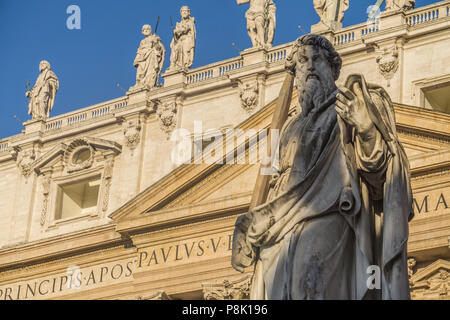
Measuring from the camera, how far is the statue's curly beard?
601 centimetres

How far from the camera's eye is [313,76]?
6066mm

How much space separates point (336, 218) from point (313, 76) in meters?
0.89

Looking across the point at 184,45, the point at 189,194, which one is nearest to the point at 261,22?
the point at 184,45

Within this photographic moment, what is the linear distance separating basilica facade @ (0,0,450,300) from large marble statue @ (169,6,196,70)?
3 cm

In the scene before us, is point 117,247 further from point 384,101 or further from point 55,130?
point 384,101

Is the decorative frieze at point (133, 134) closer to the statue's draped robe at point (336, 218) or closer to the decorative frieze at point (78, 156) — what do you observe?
the decorative frieze at point (78, 156)

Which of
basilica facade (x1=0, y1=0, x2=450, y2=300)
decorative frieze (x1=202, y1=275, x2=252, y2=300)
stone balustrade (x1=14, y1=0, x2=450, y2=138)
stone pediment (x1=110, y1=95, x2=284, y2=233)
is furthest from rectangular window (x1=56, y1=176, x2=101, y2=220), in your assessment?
decorative frieze (x1=202, y1=275, x2=252, y2=300)

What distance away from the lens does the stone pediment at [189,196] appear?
951 inches

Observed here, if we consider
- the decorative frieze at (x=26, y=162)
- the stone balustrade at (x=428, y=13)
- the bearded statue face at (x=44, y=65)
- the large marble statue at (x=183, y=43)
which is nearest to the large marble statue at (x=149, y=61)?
the large marble statue at (x=183, y=43)

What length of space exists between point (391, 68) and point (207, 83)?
15.8 feet

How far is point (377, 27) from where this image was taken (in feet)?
78.8

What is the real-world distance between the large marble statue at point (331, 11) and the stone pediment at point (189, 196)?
121 inches

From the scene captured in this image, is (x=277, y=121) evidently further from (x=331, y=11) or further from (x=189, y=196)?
(x=331, y=11)
